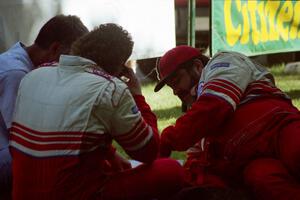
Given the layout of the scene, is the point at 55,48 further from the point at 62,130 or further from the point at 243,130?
the point at 243,130

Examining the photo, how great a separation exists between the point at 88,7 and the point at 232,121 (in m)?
3.18

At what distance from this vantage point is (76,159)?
2373 mm

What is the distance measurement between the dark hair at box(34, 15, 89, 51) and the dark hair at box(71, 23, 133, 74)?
46 cm

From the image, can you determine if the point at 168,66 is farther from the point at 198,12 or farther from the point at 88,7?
the point at 198,12

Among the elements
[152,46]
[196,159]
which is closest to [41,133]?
[196,159]

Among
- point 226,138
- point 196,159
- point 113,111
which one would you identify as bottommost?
point 196,159

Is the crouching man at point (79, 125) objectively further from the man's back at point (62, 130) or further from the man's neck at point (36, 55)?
the man's neck at point (36, 55)

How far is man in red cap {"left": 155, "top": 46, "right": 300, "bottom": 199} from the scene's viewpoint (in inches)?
106

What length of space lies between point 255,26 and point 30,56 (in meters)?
4.61

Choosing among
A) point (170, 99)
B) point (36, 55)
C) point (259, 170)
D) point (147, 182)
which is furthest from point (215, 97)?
point (170, 99)

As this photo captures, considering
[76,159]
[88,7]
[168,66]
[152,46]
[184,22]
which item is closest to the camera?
[76,159]

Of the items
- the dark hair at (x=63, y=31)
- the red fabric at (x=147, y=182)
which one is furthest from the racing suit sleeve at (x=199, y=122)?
the dark hair at (x=63, y=31)

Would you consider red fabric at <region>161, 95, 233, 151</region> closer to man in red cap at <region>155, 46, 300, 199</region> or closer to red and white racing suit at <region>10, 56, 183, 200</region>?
man in red cap at <region>155, 46, 300, 199</region>

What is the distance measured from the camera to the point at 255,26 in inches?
288
